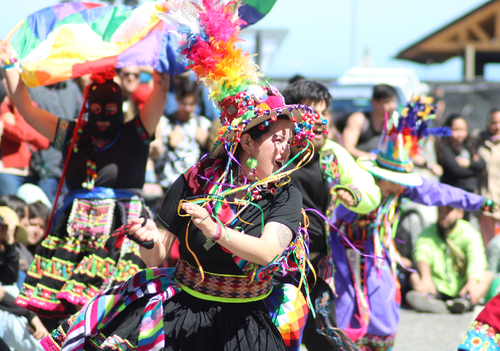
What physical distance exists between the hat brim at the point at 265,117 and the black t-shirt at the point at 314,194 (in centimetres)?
105

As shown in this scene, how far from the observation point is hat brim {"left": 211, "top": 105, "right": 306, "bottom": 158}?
2375 mm

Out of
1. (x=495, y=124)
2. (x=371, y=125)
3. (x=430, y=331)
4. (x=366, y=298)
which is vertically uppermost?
(x=371, y=125)

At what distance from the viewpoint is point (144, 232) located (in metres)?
2.24

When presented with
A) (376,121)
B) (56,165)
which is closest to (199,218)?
(56,165)

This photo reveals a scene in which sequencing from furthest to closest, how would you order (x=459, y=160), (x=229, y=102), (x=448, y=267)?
(x=459, y=160)
(x=448, y=267)
(x=229, y=102)

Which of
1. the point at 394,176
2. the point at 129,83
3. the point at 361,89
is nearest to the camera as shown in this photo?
the point at 394,176

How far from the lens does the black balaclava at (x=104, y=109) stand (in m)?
3.68

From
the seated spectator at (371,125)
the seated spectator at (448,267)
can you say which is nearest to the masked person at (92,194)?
the seated spectator at (371,125)

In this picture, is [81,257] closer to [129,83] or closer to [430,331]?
[129,83]

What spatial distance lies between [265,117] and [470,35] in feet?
50.8

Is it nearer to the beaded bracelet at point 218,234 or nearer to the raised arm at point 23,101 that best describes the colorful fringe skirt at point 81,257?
the raised arm at point 23,101

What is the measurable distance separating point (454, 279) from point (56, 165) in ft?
14.1

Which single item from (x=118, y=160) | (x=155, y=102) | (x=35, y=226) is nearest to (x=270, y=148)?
(x=155, y=102)

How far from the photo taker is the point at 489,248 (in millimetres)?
6516
